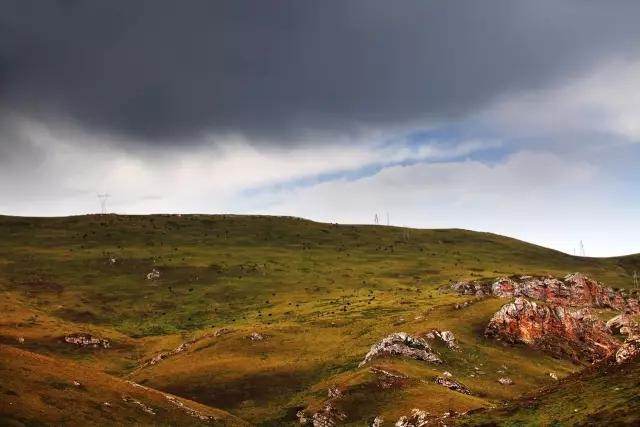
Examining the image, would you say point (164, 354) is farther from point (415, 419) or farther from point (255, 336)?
point (415, 419)

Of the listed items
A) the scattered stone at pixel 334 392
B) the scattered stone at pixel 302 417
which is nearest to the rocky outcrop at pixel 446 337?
the scattered stone at pixel 334 392

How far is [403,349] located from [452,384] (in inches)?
412

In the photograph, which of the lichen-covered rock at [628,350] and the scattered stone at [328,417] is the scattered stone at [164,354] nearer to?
the scattered stone at [328,417]

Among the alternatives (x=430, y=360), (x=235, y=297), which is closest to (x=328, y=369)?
(x=430, y=360)

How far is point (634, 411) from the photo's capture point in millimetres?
35000

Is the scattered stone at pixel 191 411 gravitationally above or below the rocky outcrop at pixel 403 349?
below

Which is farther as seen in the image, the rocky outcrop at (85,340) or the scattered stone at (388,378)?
the rocky outcrop at (85,340)

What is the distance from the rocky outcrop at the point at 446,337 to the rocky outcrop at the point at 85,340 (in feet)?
206

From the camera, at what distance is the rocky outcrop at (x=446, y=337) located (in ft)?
292

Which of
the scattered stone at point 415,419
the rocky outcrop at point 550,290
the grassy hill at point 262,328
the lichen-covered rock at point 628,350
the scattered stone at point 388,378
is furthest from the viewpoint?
the rocky outcrop at point 550,290

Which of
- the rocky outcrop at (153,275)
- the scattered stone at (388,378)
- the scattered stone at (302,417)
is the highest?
the rocky outcrop at (153,275)

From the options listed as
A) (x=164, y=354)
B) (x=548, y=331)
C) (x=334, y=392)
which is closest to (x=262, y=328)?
(x=164, y=354)

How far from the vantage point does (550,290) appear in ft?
496

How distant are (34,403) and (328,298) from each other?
356 feet
